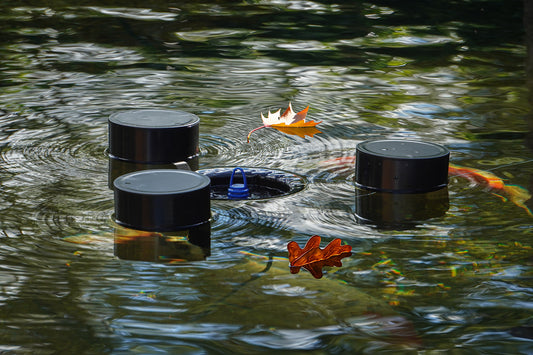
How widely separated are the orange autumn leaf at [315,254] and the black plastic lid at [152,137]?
1.20 meters

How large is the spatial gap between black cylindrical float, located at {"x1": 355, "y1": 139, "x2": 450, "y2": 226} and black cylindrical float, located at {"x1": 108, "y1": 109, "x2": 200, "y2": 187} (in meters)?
0.83

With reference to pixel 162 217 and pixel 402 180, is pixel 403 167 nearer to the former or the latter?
pixel 402 180


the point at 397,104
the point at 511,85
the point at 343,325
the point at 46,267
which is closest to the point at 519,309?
the point at 343,325

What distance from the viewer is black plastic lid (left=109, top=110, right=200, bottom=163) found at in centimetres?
386

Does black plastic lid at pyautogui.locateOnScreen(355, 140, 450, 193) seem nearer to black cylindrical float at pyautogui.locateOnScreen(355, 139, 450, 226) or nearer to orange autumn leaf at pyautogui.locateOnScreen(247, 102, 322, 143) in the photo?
black cylindrical float at pyautogui.locateOnScreen(355, 139, 450, 226)

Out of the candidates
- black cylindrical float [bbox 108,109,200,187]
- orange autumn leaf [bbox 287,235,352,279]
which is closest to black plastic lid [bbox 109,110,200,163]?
black cylindrical float [bbox 108,109,200,187]

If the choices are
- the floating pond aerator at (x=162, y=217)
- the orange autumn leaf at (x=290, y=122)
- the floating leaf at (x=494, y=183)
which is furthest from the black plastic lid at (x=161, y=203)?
the orange autumn leaf at (x=290, y=122)

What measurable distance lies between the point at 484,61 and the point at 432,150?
2.59 m

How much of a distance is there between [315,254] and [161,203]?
1.86 feet

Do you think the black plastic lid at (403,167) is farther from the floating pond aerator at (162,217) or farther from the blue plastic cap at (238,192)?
the floating pond aerator at (162,217)

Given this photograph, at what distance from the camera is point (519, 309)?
8.24ft

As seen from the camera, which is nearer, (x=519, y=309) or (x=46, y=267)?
(x=519, y=309)

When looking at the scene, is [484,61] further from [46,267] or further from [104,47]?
[46,267]

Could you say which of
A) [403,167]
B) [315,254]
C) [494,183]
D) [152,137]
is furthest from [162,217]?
[494,183]
